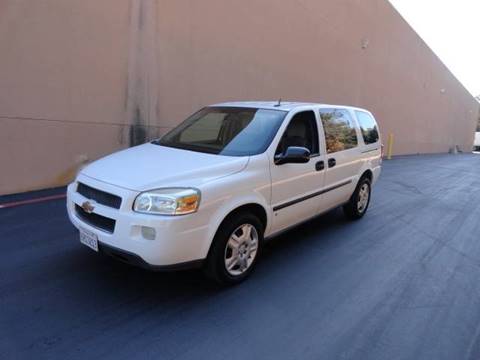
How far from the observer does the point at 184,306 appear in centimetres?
332

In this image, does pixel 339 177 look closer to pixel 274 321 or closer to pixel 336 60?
pixel 274 321

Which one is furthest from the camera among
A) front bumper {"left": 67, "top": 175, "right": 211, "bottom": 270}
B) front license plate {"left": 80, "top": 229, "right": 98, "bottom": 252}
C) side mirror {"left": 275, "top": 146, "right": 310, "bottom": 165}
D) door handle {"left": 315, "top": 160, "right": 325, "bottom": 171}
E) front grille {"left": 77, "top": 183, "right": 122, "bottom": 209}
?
door handle {"left": 315, "top": 160, "right": 325, "bottom": 171}

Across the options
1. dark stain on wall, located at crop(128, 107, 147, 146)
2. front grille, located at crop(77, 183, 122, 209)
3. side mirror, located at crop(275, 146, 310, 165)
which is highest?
side mirror, located at crop(275, 146, 310, 165)

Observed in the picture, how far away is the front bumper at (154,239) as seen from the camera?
3.04 metres

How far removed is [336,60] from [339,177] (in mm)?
12852

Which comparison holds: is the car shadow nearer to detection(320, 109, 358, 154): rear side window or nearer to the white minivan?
the white minivan

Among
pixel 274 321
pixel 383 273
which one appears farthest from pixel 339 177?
pixel 274 321

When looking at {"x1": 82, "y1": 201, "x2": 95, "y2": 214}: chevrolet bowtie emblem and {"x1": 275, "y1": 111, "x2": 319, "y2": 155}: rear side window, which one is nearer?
{"x1": 82, "y1": 201, "x2": 95, "y2": 214}: chevrolet bowtie emblem

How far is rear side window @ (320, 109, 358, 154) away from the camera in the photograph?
16.2 feet

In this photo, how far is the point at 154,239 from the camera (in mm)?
3035

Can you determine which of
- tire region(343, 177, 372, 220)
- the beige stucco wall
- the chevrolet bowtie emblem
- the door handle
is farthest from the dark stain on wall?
the chevrolet bowtie emblem

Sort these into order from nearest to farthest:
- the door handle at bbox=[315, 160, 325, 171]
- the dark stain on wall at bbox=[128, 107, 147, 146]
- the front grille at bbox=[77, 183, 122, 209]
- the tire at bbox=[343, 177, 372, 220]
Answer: the front grille at bbox=[77, 183, 122, 209] < the door handle at bbox=[315, 160, 325, 171] < the tire at bbox=[343, 177, 372, 220] < the dark stain on wall at bbox=[128, 107, 147, 146]

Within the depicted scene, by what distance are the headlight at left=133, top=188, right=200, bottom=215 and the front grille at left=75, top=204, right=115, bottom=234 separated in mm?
296

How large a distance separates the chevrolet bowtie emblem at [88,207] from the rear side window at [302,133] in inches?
74.6
